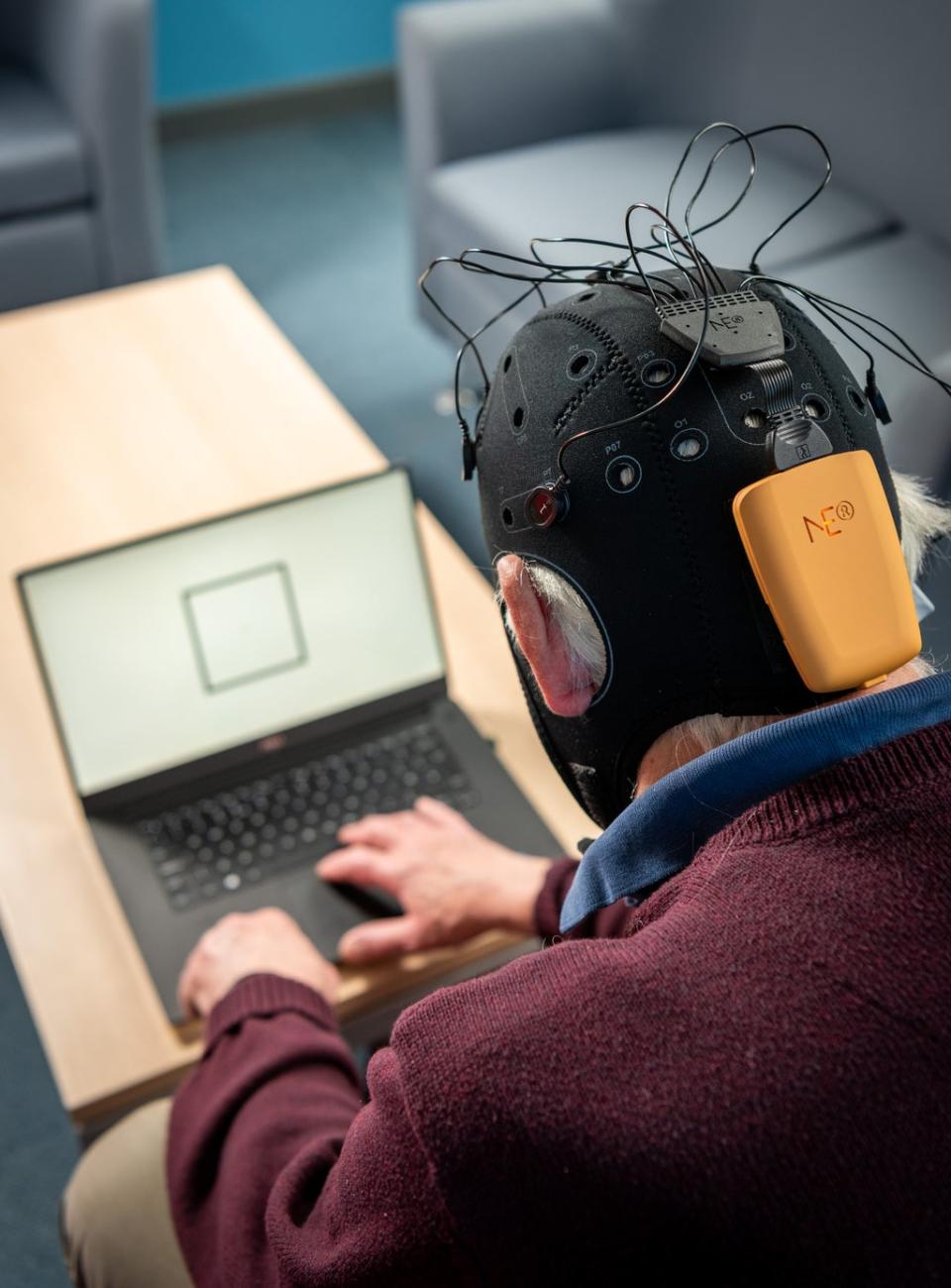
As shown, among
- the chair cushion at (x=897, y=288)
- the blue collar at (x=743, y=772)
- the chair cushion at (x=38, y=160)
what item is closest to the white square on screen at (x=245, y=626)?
the blue collar at (x=743, y=772)

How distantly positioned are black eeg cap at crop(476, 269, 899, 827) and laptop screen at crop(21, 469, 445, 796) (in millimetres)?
515

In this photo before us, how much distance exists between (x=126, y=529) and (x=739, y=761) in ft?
3.65

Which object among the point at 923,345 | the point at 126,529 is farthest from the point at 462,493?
the point at 126,529

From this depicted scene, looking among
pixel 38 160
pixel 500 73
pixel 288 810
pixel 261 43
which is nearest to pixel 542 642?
pixel 288 810

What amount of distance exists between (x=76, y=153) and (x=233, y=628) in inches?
82.4

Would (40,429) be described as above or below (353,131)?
below

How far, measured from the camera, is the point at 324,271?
3.34m

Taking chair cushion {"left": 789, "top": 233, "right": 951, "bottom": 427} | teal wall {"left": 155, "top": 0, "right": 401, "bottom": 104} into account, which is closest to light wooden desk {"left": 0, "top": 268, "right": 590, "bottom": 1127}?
chair cushion {"left": 789, "top": 233, "right": 951, "bottom": 427}

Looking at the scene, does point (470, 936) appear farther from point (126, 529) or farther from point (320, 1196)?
point (126, 529)

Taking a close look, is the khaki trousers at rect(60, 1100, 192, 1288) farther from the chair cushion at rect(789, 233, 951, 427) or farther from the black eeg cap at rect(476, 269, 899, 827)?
the chair cushion at rect(789, 233, 951, 427)

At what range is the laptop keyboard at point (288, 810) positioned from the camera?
45.6 inches

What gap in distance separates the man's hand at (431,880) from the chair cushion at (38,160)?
7.33 feet

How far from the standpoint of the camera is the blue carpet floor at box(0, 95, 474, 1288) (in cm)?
176

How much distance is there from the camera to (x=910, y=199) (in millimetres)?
2369
